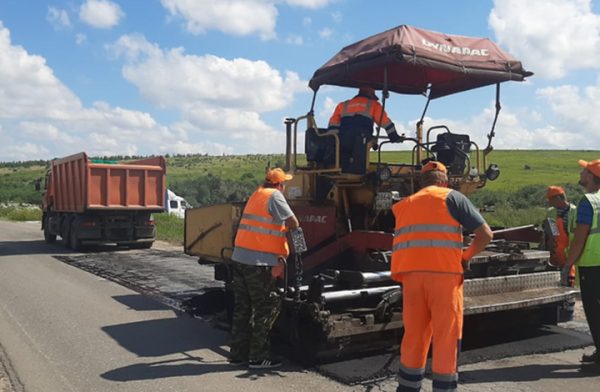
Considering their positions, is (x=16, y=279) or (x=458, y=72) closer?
(x=458, y=72)

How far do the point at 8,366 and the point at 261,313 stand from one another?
2446 mm

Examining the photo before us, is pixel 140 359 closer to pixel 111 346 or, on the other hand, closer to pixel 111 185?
pixel 111 346

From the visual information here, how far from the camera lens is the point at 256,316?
580 cm

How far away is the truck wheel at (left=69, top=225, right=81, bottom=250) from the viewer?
1735cm

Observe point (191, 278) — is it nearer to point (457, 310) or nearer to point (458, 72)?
point (458, 72)

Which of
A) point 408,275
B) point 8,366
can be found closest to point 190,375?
point 8,366

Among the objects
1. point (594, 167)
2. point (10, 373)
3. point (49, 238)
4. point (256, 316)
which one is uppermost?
point (594, 167)

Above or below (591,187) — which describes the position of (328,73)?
above

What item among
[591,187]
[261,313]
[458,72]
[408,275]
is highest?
[458,72]

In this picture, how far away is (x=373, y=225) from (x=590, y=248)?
2296mm

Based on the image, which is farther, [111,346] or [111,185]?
[111,185]

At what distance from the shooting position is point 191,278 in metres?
11.3

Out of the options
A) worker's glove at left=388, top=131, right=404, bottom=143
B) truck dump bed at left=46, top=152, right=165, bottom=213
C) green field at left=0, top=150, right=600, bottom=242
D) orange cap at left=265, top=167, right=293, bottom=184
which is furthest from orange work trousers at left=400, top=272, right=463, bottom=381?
truck dump bed at left=46, top=152, right=165, bottom=213

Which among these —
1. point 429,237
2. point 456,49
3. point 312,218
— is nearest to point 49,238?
point 312,218
